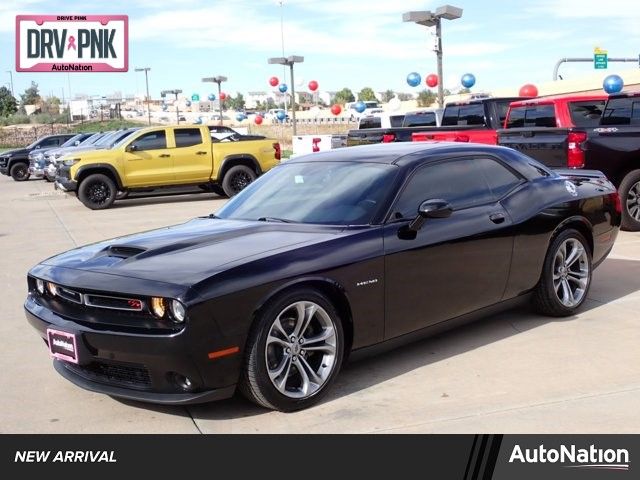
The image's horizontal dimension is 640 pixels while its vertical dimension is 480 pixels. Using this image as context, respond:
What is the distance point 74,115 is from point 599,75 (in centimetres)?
5771

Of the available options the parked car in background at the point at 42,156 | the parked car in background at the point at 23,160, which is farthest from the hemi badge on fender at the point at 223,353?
the parked car in background at the point at 23,160

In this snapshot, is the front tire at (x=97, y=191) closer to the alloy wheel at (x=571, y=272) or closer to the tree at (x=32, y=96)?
the alloy wheel at (x=571, y=272)

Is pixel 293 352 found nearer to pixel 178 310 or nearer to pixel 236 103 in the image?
pixel 178 310

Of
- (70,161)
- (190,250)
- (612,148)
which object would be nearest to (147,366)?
(190,250)

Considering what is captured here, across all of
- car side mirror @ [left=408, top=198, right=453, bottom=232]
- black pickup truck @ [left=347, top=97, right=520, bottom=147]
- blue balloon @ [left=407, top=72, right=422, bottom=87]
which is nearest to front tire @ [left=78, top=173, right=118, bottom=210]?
black pickup truck @ [left=347, top=97, right=520, bottom=147]

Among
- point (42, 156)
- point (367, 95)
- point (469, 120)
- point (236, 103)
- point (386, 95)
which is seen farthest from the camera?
point (236, 103)

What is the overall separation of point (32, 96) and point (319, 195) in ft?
412

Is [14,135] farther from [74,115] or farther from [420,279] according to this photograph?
[420,279]

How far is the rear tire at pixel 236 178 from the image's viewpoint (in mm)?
17828

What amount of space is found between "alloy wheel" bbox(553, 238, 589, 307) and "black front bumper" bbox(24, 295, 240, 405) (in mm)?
3087

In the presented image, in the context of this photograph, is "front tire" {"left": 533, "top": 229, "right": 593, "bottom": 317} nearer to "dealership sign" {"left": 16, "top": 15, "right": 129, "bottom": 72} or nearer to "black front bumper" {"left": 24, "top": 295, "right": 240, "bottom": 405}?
"black front bumper" {"left": 24, "top": 295, "right": 240, "bottom": 405}

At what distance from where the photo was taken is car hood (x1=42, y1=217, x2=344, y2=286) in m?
4.16

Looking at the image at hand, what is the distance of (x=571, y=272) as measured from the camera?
20.5ft

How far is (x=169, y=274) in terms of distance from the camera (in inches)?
161
